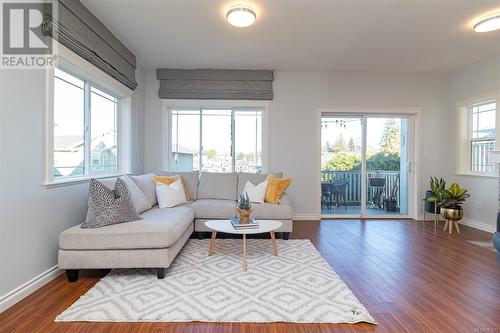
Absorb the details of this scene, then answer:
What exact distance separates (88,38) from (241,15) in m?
1.64

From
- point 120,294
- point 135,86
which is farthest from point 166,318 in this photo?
point 135,86

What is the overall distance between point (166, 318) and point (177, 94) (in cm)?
387

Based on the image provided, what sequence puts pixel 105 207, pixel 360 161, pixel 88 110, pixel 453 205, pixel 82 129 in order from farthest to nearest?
1. pixel 360 161
2. pixel 453 205
3. pixel 88 110
4. pixel 82 129
5. pixel 105 207

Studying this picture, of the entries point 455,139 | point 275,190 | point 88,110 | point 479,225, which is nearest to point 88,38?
point 88,110

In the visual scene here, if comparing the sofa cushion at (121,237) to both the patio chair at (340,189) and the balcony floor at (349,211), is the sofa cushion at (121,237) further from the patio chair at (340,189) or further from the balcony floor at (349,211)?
the patio chair at (340,189)

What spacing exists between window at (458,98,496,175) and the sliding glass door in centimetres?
84

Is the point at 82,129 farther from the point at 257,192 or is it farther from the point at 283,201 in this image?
the point at 283,201

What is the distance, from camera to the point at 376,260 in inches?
115

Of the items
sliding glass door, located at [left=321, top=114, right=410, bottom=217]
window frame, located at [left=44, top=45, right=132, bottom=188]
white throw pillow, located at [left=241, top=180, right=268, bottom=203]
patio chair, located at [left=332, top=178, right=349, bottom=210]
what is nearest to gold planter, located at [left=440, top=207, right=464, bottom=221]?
sliding glass door, located at [left=321, top=114, right=410, bottom=217]

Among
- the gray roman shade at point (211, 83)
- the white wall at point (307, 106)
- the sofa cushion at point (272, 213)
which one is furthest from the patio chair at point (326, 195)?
the gray roman shade at point (211, 83)

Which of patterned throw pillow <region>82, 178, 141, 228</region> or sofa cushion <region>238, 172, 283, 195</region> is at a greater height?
sofa cushion <region>238, 172, 283, 195</region>

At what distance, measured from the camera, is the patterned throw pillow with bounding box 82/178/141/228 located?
2.46 meters

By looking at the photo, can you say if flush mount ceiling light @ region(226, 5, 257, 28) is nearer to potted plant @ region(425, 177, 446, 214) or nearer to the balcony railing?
the balcony railing

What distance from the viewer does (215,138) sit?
507 centimetres
